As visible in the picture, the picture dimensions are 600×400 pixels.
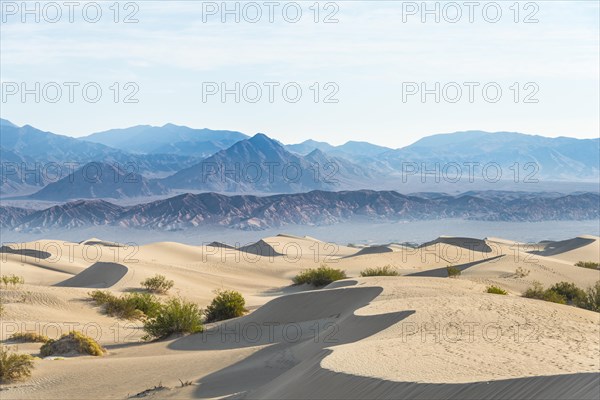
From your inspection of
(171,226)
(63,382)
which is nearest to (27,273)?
(63,382)

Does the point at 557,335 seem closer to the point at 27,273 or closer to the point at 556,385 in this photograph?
the point at 556,385

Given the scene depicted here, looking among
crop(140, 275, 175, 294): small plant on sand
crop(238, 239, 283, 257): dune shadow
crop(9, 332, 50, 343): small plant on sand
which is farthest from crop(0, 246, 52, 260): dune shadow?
crop(9, 332, 50, 343): small plant on sand

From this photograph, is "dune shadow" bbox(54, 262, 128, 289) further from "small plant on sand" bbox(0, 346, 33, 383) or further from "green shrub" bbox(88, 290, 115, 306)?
"small plant on sand" bbox(0, 346, 33, 383)

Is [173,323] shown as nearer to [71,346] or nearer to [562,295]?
[71,346]

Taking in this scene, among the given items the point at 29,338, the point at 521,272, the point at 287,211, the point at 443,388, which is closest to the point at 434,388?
the point at 443,388

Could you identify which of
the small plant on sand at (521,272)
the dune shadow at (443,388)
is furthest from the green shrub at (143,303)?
the small plant on sand at (521,272)

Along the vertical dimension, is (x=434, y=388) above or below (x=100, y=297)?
above

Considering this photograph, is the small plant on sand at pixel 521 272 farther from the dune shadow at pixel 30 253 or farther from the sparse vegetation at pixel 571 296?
the dune shadow at pixel 30 253
